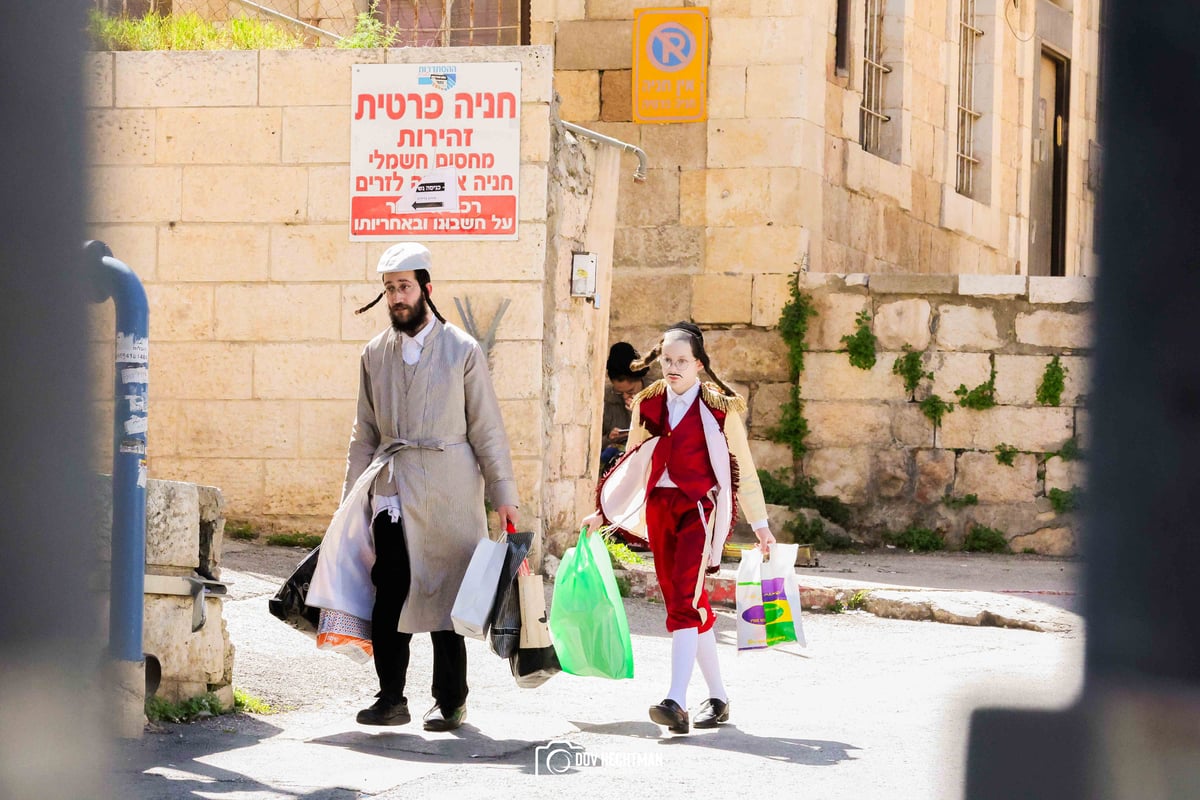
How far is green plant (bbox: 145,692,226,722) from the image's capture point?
17.5ft

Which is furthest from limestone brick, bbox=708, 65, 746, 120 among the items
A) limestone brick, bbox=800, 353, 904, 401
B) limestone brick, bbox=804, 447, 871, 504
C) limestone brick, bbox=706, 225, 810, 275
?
limestone brick, bbox=804, 447, 871, 504

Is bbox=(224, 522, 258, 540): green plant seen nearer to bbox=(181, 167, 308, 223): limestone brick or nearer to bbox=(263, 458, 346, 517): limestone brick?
bbox=(263, 458, 346, 517): limestone brick

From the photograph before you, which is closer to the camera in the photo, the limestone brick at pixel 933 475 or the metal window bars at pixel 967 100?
the limestone brick at pixel 933 475

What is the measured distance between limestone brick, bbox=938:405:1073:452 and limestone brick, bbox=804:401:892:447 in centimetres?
45

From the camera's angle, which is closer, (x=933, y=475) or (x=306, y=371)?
(x=306, y=371)

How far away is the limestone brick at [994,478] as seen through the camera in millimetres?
12195

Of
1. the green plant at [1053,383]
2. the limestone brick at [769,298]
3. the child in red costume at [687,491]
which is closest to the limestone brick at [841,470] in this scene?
the limestone brick at [769,298]

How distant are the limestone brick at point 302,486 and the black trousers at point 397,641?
13.1ft

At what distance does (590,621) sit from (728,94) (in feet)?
25.9

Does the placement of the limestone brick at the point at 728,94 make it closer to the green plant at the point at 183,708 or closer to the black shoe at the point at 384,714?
the black shoe at the point at 384,714

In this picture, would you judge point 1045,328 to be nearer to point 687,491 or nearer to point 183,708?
point 687,491

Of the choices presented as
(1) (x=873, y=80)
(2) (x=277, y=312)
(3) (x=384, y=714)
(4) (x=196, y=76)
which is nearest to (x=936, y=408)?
(1) (x=873, y=80)

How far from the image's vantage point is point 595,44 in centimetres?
1306

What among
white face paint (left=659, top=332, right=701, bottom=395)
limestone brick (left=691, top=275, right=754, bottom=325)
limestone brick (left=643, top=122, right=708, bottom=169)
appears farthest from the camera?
limestone brick (left=643, top=122, right=708, bottom=169)
